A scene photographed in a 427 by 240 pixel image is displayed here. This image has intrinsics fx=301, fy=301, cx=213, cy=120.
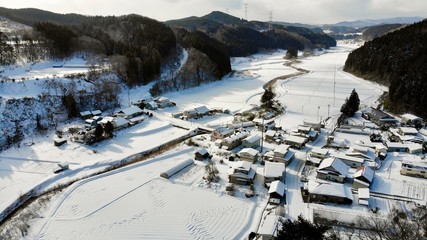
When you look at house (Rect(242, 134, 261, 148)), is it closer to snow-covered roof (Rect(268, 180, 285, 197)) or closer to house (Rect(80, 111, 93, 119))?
snow-covered roof (Rect(268, 180, 285, 197))

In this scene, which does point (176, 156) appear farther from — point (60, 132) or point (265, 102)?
point (265, 102)

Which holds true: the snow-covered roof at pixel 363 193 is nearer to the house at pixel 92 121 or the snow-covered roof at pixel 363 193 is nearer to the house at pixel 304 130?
the house at pixel 304 130

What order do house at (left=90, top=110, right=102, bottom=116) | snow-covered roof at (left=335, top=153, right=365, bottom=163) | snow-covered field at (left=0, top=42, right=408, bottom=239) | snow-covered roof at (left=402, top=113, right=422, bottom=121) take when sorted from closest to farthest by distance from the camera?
snow-covered field at (left=0, top=42, right=408, bottom=239)
snow-covered roof at (left=335, top=153, right=365, bottom=163)
snow-covered roof at (left=402, top=113, right=422, bottom=121)
house at (left=90, top=110, right=102, bottom=116)

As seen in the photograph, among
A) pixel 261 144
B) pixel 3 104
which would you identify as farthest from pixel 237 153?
pixel 3 104

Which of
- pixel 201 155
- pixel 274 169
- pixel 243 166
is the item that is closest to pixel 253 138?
pixel 201 155

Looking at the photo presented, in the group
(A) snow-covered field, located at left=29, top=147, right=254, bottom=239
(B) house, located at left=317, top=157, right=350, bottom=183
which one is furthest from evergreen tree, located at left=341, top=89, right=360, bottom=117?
(A) snow-covered field, located at left=29, top=147, right=254, bottom=239

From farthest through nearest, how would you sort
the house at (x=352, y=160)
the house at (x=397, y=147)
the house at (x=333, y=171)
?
the house at (x=397, y=147)
the house at (x=352, y=160)
the house at (x=333, y=171)

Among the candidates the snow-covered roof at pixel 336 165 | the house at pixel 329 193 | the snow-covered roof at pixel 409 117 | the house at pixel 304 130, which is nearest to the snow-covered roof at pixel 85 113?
the house at pixel 304 130
